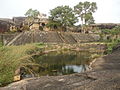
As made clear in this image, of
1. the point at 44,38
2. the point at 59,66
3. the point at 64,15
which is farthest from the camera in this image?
the point at 64,15

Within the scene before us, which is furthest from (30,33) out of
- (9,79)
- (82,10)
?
(9,79)

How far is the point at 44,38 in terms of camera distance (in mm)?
38312

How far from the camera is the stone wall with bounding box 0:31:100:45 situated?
3547 centimetres

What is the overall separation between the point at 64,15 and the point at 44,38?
877 centimetres

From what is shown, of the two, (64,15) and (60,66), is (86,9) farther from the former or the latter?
(60,66)

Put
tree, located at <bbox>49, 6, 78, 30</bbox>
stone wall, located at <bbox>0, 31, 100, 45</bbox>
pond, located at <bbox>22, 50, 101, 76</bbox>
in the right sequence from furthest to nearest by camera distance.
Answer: tree, located at <bbox>49, 6, 78, 30</bbox> < stone wall, located at <bbox>0, 31, 100, 45</bbox> < pond, located at <bbox>22, 50, 101, 76</bbox>

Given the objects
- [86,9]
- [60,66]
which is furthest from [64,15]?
[60,66]

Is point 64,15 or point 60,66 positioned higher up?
point 64,15

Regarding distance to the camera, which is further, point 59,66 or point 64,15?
point 64,15

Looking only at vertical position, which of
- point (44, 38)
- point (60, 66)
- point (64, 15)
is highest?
point (64, 15)

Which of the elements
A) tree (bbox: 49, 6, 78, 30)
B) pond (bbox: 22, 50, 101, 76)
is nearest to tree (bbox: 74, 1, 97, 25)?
tree (bbox: 49, 6, 78, 30)

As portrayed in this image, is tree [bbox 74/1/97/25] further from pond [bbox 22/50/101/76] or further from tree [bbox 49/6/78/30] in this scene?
pond [bbox 22/50/101/76]

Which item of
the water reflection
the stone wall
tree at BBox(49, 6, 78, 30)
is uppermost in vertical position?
tree at BBox(49, 6, 78, 30)

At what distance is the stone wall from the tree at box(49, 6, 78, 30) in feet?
10.8
